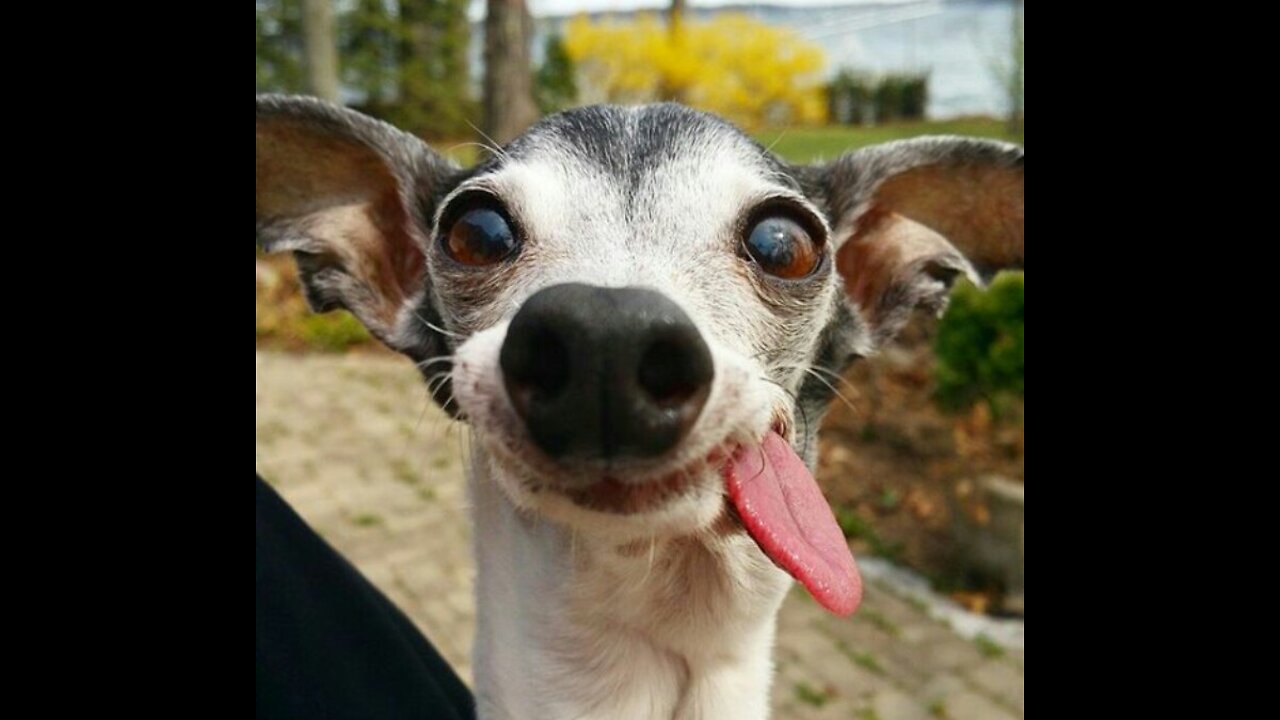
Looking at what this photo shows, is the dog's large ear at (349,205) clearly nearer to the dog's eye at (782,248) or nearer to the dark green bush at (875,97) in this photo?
the dog's eye at (782,248)

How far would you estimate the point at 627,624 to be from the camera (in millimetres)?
2070

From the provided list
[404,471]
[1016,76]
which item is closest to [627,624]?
[404,471]

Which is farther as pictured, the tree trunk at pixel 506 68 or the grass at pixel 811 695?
the tree trunk at pixel 506 68

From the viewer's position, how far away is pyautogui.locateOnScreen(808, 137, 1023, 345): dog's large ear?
231 centimetres

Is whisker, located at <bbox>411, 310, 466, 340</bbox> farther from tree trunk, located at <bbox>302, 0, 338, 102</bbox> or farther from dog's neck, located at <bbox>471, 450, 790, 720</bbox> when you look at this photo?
tree trunk, located at <bbox>302, 0, 338, 102</bbox>

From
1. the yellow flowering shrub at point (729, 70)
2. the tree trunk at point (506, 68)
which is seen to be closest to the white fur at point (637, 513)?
the tree trunk at point (506, 68)

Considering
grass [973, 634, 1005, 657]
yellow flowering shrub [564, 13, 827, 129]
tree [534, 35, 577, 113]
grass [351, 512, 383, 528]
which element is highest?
tree [534, 35, 577, 113]

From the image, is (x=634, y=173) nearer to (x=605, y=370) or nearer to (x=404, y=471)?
(x=605, y=370)

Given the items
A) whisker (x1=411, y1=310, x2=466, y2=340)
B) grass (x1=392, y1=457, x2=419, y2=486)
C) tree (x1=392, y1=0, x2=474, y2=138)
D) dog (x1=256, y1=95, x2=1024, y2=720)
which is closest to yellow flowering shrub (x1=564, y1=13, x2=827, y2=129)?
grass (x1=392, y1=457, x2=419, y2=486)

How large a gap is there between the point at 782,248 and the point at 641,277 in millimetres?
435

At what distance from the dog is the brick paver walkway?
428 millimetres

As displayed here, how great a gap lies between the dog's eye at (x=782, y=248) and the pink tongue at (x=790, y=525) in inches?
14.9

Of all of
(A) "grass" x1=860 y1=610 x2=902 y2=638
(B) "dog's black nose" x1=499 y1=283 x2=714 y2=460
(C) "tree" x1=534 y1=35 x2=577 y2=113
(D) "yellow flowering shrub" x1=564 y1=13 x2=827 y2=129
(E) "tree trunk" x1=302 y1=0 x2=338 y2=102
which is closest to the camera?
(B) "dog's black nose" x1=499 y1=283 x2=714 y2=460

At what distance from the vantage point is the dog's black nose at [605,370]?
1.40 metres
